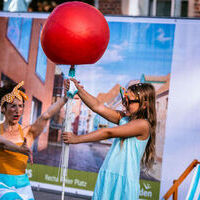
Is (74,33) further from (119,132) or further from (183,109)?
(183,109)

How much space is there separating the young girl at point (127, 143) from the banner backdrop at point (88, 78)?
1720mm

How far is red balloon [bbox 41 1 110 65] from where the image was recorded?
6.25ft

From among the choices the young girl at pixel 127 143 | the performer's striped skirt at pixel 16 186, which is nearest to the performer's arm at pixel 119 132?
the young girl at pixel 127 143

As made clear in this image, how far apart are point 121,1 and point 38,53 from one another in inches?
106

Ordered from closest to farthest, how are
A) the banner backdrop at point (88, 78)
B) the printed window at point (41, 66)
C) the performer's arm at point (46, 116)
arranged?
the performer's arm at point (46, 116) < the banner backdrop at point (88, 78) < the printed window at point (41, 66)

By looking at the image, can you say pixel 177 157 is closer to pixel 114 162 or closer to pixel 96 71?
pixel 96 71

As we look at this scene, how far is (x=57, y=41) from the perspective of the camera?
193 centimetres

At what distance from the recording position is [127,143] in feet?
6.99

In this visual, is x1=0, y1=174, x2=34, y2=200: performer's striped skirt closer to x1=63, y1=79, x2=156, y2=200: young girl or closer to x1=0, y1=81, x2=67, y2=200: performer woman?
x1=0, y1=81, x2=67, y2=200: performer woman

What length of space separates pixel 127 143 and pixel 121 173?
0.21m

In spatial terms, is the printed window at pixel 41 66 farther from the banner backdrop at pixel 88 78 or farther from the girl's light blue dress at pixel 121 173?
the girl's light blue dress at pixel 121 173

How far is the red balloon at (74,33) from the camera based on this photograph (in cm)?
191

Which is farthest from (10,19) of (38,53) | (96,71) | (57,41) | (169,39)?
(57,41)

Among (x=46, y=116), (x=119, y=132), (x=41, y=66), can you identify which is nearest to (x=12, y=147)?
(x=46, y=116)
